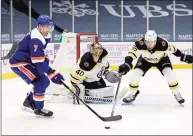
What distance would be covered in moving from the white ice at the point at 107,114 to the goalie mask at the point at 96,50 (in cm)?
47

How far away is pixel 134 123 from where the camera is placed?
327 cm

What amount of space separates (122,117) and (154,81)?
277cm

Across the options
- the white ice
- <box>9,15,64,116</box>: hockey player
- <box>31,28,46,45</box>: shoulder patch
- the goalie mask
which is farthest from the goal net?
<box>31,28,46,45</box>: shoulder patch

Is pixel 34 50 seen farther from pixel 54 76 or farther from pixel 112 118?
pixel 112 118

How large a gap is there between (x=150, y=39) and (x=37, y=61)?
1131mm

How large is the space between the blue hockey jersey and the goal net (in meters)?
0.94

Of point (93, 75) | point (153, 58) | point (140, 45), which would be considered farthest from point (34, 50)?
point (153, 58)

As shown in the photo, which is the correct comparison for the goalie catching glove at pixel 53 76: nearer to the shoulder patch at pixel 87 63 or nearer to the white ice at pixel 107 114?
the white ice at pixel 107 114

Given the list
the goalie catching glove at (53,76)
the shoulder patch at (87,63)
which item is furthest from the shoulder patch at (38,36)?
the shoulder patch at (87,63)

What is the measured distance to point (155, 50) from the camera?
12.8ft

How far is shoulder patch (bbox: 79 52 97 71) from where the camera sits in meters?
3.99

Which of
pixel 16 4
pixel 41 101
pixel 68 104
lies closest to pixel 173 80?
pixel 68 104

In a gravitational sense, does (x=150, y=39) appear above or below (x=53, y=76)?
above

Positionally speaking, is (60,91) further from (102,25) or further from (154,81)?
(102,25)
